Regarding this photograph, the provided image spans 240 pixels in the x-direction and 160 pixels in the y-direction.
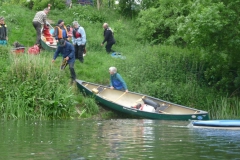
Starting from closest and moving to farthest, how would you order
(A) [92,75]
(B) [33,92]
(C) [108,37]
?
(B) [33,92] → (A) [92,75] → (C) [108,37]

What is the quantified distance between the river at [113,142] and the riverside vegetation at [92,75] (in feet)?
6.84

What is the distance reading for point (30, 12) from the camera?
3703 cm

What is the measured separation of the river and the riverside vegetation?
2.09 metres

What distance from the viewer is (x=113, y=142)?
45.6 ft

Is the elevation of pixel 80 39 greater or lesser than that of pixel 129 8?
lesser

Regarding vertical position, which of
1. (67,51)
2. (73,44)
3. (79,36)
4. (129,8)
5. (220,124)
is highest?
(129,8)

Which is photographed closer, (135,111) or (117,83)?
(135,111)

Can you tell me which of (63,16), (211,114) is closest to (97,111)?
(211,114)

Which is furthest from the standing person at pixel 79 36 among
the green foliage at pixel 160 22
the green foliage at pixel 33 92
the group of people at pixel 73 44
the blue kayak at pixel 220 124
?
the blue kayak at pixel 220 124

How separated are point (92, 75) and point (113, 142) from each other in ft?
41.5

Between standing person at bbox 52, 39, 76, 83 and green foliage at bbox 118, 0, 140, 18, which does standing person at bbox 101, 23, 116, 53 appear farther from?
green foliage at bbox 118, 0, 140, 18

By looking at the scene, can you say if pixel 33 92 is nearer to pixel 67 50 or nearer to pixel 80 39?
pixel 67 50

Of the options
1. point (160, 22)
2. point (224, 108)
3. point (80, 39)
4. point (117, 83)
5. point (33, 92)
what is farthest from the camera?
point (160, 22)

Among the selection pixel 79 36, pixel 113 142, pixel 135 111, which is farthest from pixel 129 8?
pixel 113 142
